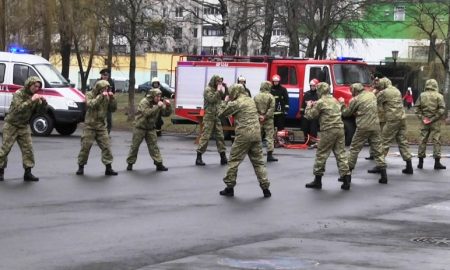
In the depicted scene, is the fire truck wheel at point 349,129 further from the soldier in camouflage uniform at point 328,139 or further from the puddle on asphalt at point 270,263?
the puddle on asphalt at point 270,263

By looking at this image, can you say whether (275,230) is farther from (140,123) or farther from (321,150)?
(140,123)

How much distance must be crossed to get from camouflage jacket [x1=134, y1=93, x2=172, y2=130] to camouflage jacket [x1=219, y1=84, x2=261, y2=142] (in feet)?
10.1

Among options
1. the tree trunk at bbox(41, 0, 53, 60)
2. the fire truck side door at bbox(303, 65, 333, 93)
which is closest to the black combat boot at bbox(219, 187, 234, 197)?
the fire truck side door at bbox(303, 65, 333, 93)

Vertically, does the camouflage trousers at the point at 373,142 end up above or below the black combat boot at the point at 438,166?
above

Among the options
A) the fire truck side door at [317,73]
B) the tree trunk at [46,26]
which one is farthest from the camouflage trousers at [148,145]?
the tree trunk at [46,26]

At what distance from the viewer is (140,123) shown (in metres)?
15.4

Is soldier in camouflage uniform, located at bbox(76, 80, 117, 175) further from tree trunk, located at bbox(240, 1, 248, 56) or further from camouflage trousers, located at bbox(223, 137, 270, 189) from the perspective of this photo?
tree trunk, located at bbox(240, 1, 248, 56)

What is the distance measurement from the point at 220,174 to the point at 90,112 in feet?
8.37

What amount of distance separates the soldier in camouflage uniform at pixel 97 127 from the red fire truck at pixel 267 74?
30.1ft

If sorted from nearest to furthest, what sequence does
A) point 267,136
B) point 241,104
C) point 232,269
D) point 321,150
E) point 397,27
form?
1. point 232,269
2. point 241,104
3. point 321,150
4. point 267,136
5. point 397,27

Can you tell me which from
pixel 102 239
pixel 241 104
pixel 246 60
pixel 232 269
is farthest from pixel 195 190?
pixel 246 60

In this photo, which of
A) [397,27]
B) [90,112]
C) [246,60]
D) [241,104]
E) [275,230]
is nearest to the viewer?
[275,230]

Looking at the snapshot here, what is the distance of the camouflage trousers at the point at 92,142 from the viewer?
14.6 meters

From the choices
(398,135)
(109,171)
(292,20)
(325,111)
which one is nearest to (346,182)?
(325,111)
